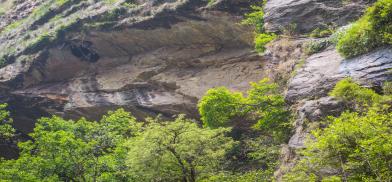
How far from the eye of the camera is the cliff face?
22562mm

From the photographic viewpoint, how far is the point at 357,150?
33.6ft

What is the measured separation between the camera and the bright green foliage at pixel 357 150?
1022 cm

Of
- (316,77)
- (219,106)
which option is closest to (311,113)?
(316,77)

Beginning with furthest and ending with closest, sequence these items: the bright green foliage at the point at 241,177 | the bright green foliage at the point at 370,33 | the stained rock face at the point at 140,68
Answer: the stained rock face at the point at 140,68, the bright green foliage at the point at 241,177, the bright green foliage at the point at 370,33

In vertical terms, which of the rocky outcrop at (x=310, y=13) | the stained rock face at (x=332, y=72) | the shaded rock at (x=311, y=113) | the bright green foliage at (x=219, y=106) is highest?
the rocky outcrop at (x=310, y=13)

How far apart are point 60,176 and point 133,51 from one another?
13236mm

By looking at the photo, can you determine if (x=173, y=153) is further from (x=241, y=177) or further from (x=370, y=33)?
(x=370, y=33)

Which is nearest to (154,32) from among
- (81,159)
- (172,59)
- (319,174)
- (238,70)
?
(172,59)

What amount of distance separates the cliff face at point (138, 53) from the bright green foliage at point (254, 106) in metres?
1.24

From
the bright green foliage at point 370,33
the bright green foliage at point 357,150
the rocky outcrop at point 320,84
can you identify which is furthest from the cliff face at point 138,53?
the bright green foliage at point 357,150

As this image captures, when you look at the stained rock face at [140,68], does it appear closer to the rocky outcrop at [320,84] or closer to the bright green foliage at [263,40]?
the bright green foliage at [263,40]

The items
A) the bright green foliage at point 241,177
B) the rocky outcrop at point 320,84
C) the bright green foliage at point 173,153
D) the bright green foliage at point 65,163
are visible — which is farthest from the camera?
the bright green foliage at point 65,163

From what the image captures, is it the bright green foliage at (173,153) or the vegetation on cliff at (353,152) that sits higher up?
the vegetation on cliff at (353,152)

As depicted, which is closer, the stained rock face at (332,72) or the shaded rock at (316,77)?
the stained rock face at (332,72)
